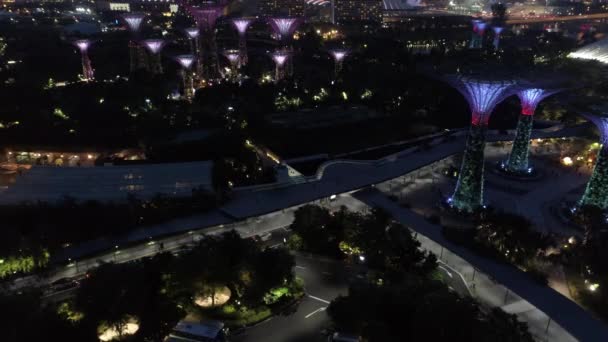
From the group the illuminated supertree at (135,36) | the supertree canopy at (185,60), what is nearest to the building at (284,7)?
the illuminated supertree at (135,36)

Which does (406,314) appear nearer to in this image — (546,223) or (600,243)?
(600,243)

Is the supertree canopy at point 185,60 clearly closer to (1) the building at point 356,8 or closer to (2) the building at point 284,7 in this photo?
(2) the building at point 284,7

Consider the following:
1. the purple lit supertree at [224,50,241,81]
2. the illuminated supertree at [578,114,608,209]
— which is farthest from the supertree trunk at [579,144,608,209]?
the purple lit supertree at [224,50,241,81]

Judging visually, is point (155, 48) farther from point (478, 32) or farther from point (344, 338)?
point (478, 32)

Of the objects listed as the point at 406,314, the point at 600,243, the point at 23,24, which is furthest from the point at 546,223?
the point at 23,24

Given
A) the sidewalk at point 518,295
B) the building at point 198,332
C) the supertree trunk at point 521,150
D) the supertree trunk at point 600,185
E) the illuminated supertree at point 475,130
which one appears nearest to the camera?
the building at point 198,332

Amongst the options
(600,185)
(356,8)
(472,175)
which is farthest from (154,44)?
(356,8)
